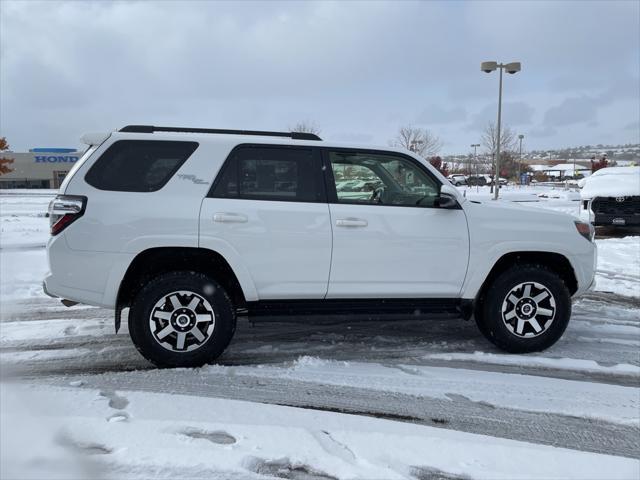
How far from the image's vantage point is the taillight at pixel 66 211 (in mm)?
4059

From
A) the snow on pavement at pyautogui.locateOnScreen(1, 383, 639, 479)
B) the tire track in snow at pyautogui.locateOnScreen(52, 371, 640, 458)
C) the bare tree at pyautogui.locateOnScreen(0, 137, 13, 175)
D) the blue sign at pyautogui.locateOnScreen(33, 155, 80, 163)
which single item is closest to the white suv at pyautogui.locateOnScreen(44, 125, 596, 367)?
the tire track in snow at pyautogui.locateOnScreen(52, 371, 640, 458)

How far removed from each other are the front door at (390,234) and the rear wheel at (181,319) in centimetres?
96

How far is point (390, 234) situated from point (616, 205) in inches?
432

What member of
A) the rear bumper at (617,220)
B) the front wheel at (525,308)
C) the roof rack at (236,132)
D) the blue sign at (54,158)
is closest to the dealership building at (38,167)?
the blue sign at (54,158)

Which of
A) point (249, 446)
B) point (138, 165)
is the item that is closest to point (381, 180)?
point (138, 165)

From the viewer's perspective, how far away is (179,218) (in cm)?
415

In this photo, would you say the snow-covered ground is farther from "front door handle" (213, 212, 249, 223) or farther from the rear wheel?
"front door handle" (213, 212, 249, 223)

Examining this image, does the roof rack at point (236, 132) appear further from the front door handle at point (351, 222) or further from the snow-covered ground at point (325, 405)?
the snow-covered ground at point (325, 405)

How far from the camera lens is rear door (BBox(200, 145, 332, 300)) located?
13.8 ft

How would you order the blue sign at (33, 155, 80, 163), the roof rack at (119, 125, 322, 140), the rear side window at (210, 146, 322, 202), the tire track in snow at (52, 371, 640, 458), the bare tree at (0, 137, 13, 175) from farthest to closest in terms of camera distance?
the blue sign at (33, 155, 80, 163) → the bare tree at (0, 137, 13, 175) → the roof rack at (119, 125, 322, 140) → the rear side window at (210, 146, 322, 202) → the tire track in snow at (52, 371, 640, 458)

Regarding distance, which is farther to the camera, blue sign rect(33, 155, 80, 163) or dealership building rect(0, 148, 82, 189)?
blue sign rect(33, 155, 80, 163)

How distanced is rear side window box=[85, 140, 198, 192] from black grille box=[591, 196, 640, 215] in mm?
11895

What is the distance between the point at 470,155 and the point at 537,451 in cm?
8021

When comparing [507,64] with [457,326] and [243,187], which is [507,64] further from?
[243,187]
